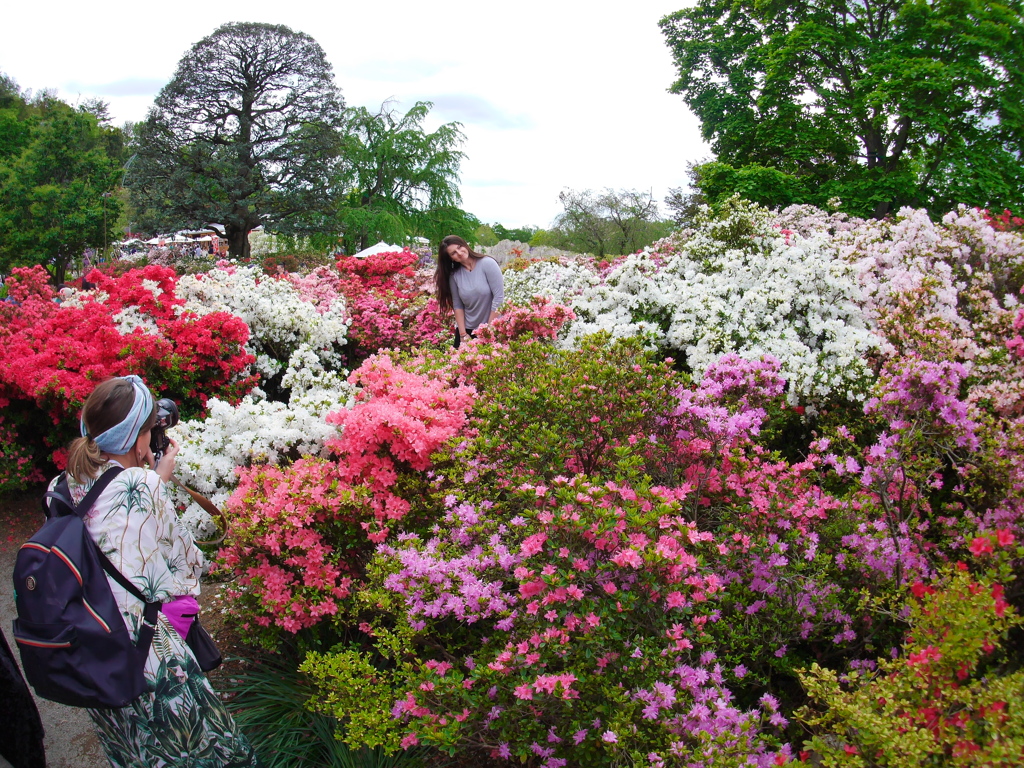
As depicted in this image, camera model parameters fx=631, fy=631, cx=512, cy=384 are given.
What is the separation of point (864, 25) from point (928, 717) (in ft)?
89.5

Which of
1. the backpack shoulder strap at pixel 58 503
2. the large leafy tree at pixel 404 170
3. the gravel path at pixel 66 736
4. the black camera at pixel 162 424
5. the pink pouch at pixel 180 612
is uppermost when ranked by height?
the large leafy tree at pixel 404 170

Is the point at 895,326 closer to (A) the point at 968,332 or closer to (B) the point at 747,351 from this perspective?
(A) the point at 968,332

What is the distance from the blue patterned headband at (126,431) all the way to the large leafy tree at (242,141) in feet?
94.8

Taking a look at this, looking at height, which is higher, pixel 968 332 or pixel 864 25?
pixel 864 25

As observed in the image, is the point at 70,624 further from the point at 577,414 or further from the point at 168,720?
the point at 577,414

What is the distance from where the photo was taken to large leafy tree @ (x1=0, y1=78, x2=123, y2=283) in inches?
831

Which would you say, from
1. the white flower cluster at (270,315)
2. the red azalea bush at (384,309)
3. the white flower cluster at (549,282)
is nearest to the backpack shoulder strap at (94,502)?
the red azalea bush at (384,309)

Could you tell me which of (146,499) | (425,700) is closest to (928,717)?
(425,700)

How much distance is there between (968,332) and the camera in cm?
399

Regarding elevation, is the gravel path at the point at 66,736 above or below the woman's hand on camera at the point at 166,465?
below

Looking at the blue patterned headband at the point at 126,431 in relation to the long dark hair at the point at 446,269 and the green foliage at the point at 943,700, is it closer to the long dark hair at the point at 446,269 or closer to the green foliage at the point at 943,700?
the green foliage at the point at 943,700

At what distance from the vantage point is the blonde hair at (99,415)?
2.28m

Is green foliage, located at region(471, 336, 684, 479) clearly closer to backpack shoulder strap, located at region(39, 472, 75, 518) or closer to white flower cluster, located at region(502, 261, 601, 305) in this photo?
backpack shoulder strap, located at region(39, 472, 75, 518)

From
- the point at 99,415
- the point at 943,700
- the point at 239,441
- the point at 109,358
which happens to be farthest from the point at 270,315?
the point at 943,700
